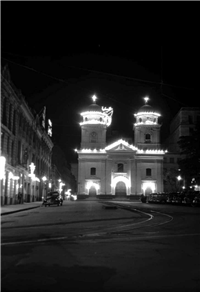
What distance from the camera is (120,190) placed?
313 feet

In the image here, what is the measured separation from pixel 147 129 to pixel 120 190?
16431 millimetres

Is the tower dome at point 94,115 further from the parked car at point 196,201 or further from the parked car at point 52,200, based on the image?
the parked car at point 196,201

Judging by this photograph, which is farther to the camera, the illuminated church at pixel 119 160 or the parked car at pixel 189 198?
the illuminated church at pixel 119 160

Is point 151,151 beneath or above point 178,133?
beneath

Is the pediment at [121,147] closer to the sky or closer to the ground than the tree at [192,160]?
closer to the sky

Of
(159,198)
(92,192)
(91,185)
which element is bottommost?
(159,198)

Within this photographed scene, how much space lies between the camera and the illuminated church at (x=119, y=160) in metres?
94.4

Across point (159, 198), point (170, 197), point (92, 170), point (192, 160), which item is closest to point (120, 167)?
point (92, 170)

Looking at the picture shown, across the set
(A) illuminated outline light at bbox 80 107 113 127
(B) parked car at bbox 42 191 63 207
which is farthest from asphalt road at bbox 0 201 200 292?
(A) illuminated outline light at bbox 80 107 113 127

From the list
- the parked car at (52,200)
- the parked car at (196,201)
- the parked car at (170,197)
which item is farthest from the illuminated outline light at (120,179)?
the parked car at (196,201)

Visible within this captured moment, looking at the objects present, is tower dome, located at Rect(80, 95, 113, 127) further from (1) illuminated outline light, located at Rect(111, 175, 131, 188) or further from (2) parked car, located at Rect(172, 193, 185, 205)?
(2) parked car, located at Rect(172, 193, 185, 205)

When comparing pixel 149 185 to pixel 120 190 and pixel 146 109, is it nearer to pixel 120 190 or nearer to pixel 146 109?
pixel 120 190

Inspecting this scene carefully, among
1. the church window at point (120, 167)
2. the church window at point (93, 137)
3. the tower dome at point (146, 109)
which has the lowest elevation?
the church window at point (120, 167)

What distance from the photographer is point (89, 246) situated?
10.4 m
